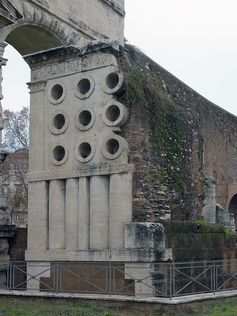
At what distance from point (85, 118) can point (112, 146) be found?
3.63 ft

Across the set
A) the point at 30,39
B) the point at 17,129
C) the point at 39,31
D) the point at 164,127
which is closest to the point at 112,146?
the point at 164,127

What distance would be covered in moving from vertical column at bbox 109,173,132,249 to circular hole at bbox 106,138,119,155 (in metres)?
0.67

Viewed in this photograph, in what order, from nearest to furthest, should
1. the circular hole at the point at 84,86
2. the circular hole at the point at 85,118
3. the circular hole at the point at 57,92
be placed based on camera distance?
the circular hole at the point at 85,118, the circular hole at the point at 84,86, the circular hole at the point at 57,92

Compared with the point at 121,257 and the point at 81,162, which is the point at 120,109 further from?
the point at 121,257

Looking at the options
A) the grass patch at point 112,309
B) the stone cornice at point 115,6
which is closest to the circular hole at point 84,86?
the grass patch at point 112,309

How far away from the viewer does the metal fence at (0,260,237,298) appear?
13.4 metres

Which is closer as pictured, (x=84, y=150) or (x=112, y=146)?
(x=112, y=146)

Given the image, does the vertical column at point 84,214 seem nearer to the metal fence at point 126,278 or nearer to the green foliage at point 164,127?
the metal fence at point 126,278

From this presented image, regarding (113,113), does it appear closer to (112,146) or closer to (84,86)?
(112,146)

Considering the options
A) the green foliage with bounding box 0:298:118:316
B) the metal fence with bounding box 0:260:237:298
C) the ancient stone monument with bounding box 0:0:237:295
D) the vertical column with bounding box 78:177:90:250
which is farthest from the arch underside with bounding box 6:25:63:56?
the green foliage with bounding box 0:298:118:316

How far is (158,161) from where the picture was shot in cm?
1480

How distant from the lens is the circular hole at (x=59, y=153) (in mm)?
15544

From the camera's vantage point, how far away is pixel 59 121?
15789 millimetres

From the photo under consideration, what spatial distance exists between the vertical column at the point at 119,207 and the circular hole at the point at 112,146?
666 millimetres
